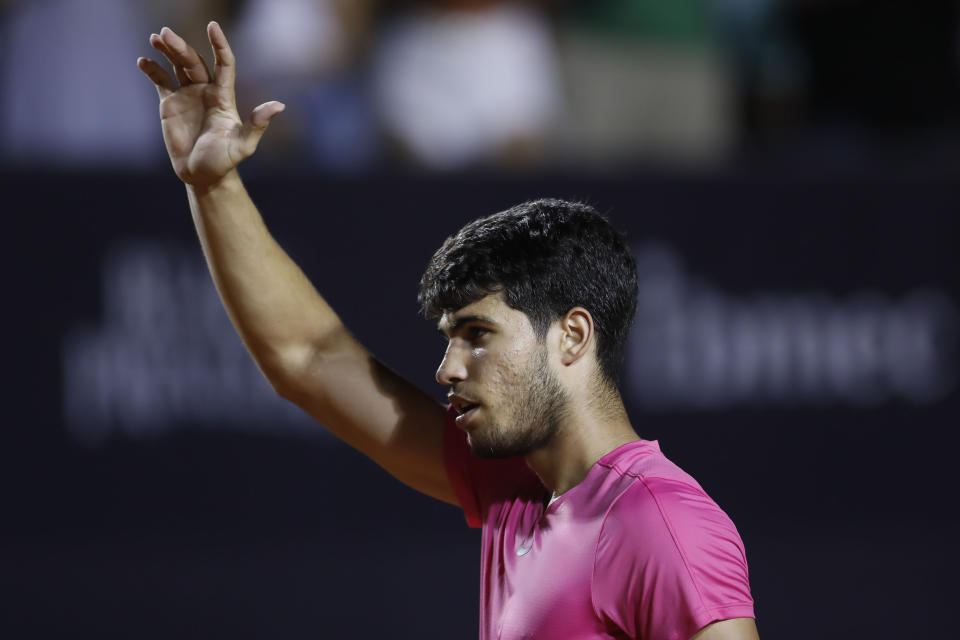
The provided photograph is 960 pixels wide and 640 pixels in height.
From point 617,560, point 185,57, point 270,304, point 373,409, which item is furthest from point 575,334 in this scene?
point 185,57

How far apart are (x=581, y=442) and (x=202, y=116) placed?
1.01m

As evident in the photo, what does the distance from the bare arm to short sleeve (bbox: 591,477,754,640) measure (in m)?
0.63

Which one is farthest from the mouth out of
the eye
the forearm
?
the forearm

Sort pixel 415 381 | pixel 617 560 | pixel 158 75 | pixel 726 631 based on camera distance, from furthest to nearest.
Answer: pixel 415 381 < pixel 158 75 < pixel 617 560 < pixel 726 631

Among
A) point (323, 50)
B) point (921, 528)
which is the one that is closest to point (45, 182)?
point (323, 50)

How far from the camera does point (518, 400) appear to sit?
246 centimetres

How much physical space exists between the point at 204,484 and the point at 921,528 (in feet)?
9.04

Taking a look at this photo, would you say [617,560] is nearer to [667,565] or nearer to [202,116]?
[667,565]

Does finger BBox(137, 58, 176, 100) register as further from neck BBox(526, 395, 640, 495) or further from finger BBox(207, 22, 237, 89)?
neck BBox(526, 395, 640, 495)

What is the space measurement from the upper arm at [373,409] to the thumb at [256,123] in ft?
1.57

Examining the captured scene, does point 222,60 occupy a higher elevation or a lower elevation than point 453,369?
higher

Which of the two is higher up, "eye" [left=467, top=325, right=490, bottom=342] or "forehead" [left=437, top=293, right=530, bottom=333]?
"forehead" [left=437, top=293, right=530, bottom=333]

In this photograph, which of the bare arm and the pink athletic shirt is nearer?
the pink athletic shirt

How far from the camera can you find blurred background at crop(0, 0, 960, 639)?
4.86 metres
